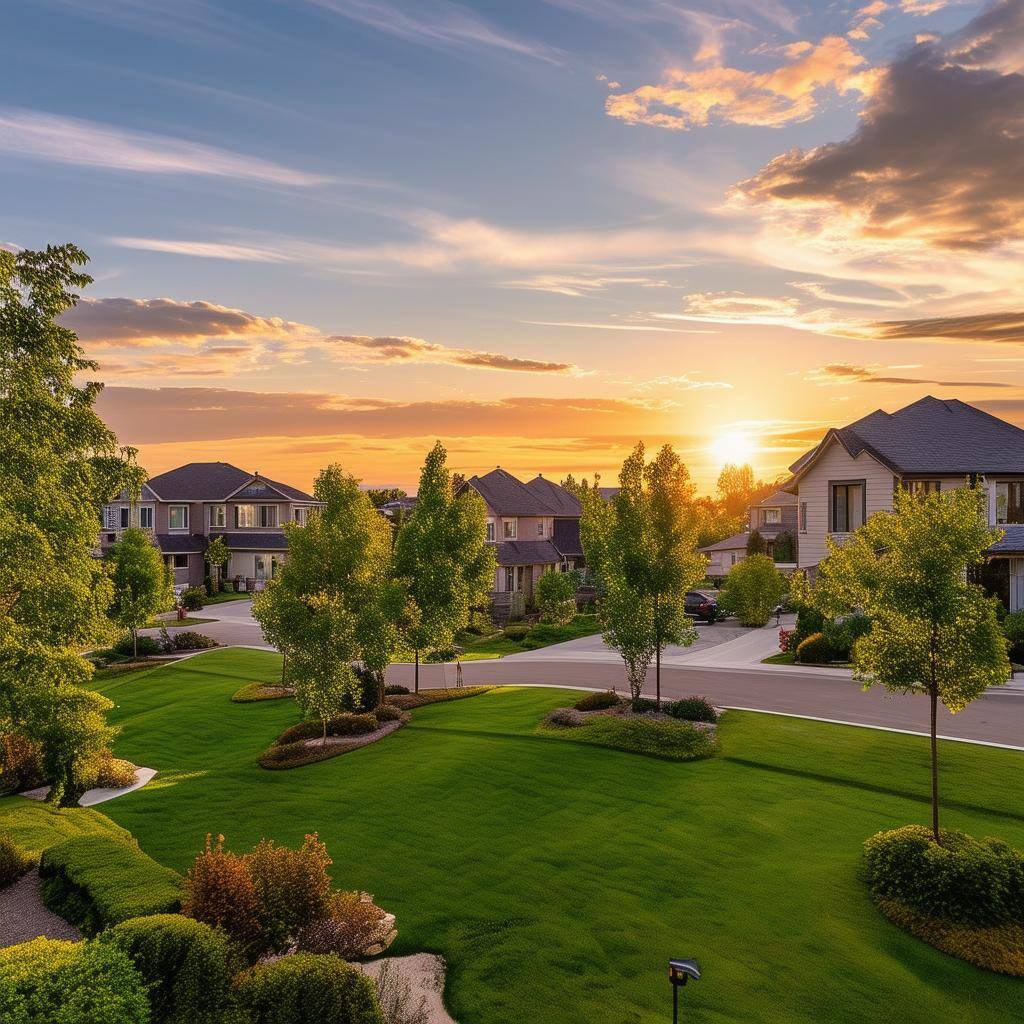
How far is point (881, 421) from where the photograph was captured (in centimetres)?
4428

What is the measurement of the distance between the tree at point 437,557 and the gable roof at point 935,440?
20.2m

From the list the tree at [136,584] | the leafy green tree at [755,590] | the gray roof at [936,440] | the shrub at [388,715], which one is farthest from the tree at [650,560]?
the tree at [136,584]

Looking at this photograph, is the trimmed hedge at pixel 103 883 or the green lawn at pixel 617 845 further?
the trimmed hedge at pixel 103 883

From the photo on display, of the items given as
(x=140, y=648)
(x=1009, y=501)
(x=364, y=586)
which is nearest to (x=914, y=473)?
(x=1009, y=501)

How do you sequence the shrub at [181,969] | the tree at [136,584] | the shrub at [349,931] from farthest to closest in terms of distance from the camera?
1. the tree at [136,584]
2. the shrub at [349,931]
3. the shrub at [181,969]

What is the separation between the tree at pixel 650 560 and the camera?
26.2m

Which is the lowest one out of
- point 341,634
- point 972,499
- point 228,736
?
point 228,736

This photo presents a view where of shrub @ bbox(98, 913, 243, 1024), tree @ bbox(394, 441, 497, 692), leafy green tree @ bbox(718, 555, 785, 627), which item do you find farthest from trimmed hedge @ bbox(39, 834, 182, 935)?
leafy green tree @ bbox(718, 555, 785, 627)

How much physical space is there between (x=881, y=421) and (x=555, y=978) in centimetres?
3992

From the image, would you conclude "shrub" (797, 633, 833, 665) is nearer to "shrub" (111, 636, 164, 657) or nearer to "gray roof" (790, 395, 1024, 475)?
"gray roof" (790, 395, 1024, 475)

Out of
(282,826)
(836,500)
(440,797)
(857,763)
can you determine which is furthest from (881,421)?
(282,826)

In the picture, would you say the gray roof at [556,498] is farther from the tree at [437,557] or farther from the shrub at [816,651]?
the tree at [437,557]

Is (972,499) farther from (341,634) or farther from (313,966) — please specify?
(341,634)

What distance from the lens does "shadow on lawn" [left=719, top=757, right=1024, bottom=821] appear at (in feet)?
58.2
